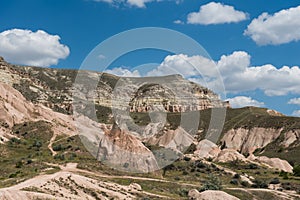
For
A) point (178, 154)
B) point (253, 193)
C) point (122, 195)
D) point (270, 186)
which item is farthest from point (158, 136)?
point (122, 195)

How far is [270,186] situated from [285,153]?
44067mm

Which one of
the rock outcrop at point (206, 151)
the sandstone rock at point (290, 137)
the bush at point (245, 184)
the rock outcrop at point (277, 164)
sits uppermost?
the sandstone rock at point (290, 137)

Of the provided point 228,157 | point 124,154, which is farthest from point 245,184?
point 228,157

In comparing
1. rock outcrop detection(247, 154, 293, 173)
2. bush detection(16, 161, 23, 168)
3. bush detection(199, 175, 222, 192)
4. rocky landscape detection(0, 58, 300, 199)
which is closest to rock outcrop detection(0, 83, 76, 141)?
rocky landscape detection(0, 58, 300, 199)

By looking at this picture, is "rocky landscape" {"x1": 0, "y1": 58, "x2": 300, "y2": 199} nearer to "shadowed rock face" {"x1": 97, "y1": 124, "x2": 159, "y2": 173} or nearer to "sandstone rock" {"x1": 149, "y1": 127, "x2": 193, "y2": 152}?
"shadowed rock face" {"x1": 97, "y1": 124, "x2": 159, "y2": 173}

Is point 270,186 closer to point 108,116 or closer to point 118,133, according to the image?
point 118,133

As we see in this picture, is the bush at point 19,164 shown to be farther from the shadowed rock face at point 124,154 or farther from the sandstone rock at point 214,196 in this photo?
the sandstone rock at point 214,196

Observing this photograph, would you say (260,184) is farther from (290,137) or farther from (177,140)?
(290,137)

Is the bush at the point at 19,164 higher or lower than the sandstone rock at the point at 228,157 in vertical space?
lower

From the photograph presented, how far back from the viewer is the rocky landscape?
1790 inches

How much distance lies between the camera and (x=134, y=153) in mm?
65062

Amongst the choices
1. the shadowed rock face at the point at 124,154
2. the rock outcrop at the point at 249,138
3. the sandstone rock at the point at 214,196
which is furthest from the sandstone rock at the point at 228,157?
the sandstone rock at the point at 214,196

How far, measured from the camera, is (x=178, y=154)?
287ft

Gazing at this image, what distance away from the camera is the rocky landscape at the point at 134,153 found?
149 ft
